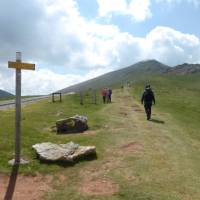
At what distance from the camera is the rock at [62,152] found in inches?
714

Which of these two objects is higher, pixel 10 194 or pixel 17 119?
pixel 17 119

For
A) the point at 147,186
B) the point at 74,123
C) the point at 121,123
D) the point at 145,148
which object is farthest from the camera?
the point at 121,123

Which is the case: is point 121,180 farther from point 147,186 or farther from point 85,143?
point 85,143

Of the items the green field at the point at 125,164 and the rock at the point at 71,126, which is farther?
the rock at the point at 71,126

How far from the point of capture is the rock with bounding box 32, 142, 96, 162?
1812 centimetres

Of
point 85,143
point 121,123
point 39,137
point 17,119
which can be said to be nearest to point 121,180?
point 17,119

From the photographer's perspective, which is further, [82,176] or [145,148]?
[145,148]

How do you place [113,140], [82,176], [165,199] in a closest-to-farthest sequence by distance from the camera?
[165,199], [82,176], [113,140]

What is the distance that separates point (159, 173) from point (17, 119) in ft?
18.6

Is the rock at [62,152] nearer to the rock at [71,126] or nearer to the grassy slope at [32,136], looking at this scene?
the grassy slope at [32,136]

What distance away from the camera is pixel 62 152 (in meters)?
18.6

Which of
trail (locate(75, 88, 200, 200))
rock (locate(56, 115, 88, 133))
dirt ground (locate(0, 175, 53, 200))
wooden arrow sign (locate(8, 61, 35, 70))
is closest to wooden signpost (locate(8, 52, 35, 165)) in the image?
wooden arrow sign (locate(8, 61, 35, 70))

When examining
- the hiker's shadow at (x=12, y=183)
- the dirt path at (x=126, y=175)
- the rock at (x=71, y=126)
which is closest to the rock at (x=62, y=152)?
the dirt path at (x=126, y=175)

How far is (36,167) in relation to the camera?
17.5 meters
